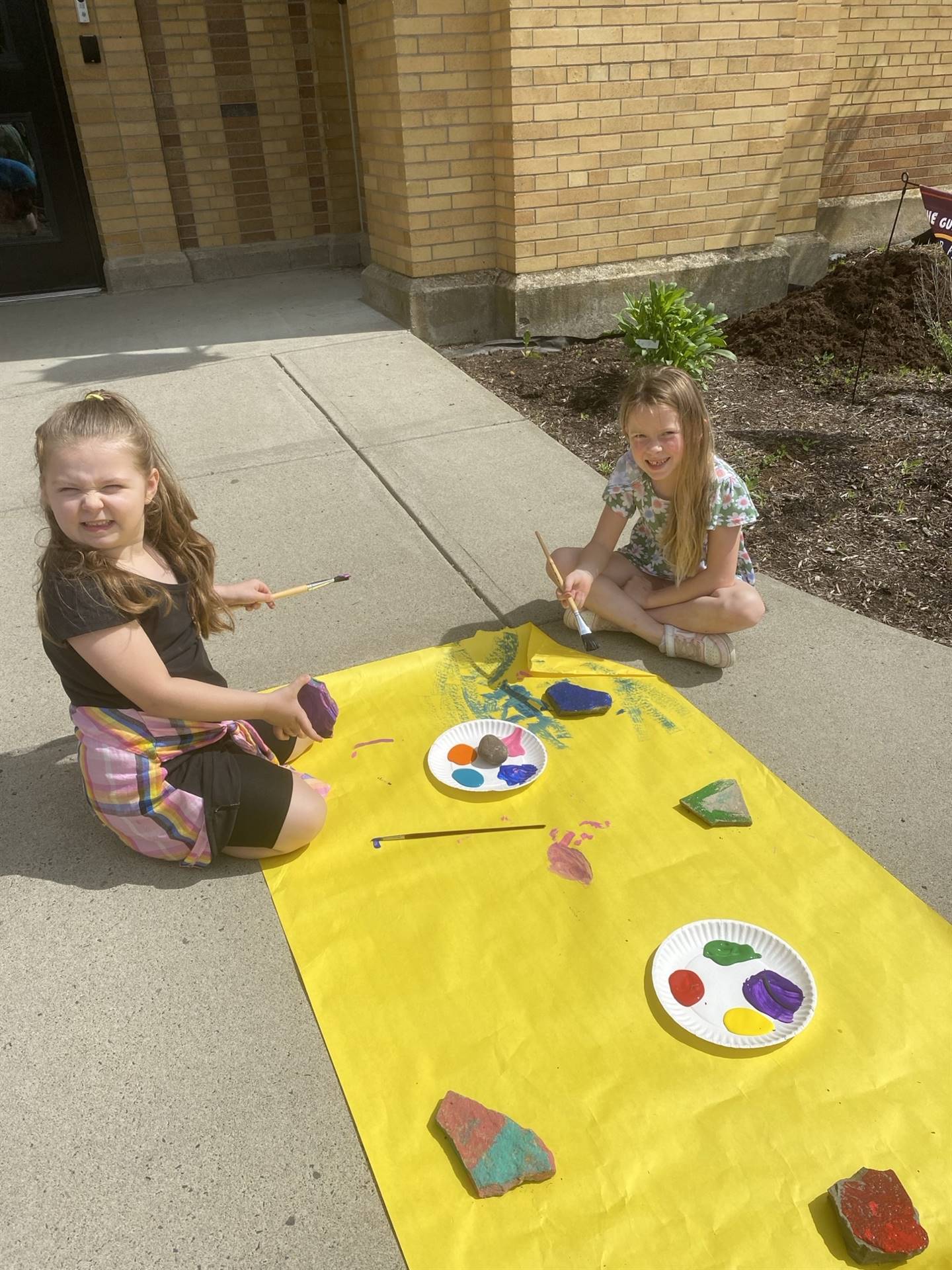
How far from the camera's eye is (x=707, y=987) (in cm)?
188

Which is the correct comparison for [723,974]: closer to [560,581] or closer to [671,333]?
[560,581]

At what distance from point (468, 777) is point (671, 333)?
3.39 meters

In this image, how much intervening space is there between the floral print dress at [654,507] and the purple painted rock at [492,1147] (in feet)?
5.95

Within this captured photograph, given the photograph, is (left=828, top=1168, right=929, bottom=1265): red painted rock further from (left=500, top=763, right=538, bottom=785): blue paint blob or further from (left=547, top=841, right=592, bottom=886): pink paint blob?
(left=500, top=763, right=538, bottom=785): blue paint blob

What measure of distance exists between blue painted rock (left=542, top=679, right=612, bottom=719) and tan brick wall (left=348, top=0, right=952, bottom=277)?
12.5 feet

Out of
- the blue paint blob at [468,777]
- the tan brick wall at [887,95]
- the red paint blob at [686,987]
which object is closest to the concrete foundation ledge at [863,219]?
the tan brick wall at [887,95]

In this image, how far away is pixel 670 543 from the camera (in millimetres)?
2930

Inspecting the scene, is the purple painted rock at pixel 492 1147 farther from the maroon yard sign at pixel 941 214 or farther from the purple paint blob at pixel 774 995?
the maroon yard sign at pixel 941 214

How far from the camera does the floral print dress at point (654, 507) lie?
2.78 m

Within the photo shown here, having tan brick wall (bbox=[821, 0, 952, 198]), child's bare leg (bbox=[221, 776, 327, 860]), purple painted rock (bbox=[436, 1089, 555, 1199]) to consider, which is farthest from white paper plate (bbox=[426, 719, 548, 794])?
tan brick wall (bbox=[821, 0, 952, 198])

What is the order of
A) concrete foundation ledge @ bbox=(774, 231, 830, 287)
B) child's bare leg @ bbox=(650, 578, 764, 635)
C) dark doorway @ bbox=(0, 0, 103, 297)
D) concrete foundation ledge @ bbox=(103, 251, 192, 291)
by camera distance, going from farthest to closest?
concrete foundation ledge @ bbox=(103, 251, 192, 291) < dark doorway @ bbox=(0, 0, 103, 297) < concrete foundation ledge @ bbox=(774, 231, 830, 287) < child's bare leg @ bbox=(650, 578, 764, 635)

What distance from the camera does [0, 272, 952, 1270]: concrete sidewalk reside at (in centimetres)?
161

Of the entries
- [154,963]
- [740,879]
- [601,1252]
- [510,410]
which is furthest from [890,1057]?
[510,410]

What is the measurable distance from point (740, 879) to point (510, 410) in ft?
11.0
